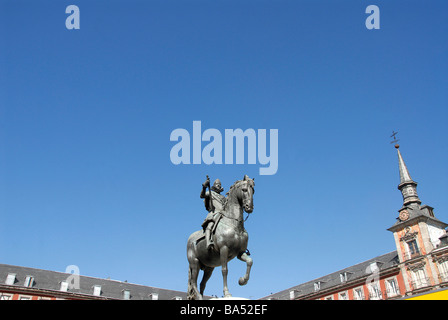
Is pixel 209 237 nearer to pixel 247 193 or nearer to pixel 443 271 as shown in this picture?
pixel 247 193

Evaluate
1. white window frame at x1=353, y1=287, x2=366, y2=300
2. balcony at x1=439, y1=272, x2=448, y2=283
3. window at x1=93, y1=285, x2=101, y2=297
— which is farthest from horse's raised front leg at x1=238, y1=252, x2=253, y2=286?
window at x1=93, y1=285, x2=101, y2=297

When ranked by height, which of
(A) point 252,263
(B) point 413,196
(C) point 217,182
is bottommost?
(A) point 252,263

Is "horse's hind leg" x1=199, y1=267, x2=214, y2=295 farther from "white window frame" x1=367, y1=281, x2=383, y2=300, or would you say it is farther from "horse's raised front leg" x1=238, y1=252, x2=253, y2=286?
"white window frame" x1=367, y1=281, x2=383, y2=300

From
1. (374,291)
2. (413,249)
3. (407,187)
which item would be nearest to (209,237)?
(413,249)

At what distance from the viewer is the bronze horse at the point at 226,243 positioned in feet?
29.3

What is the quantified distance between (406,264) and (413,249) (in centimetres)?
233

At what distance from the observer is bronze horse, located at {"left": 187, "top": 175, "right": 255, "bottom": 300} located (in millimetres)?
8930

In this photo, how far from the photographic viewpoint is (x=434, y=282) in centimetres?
4309
